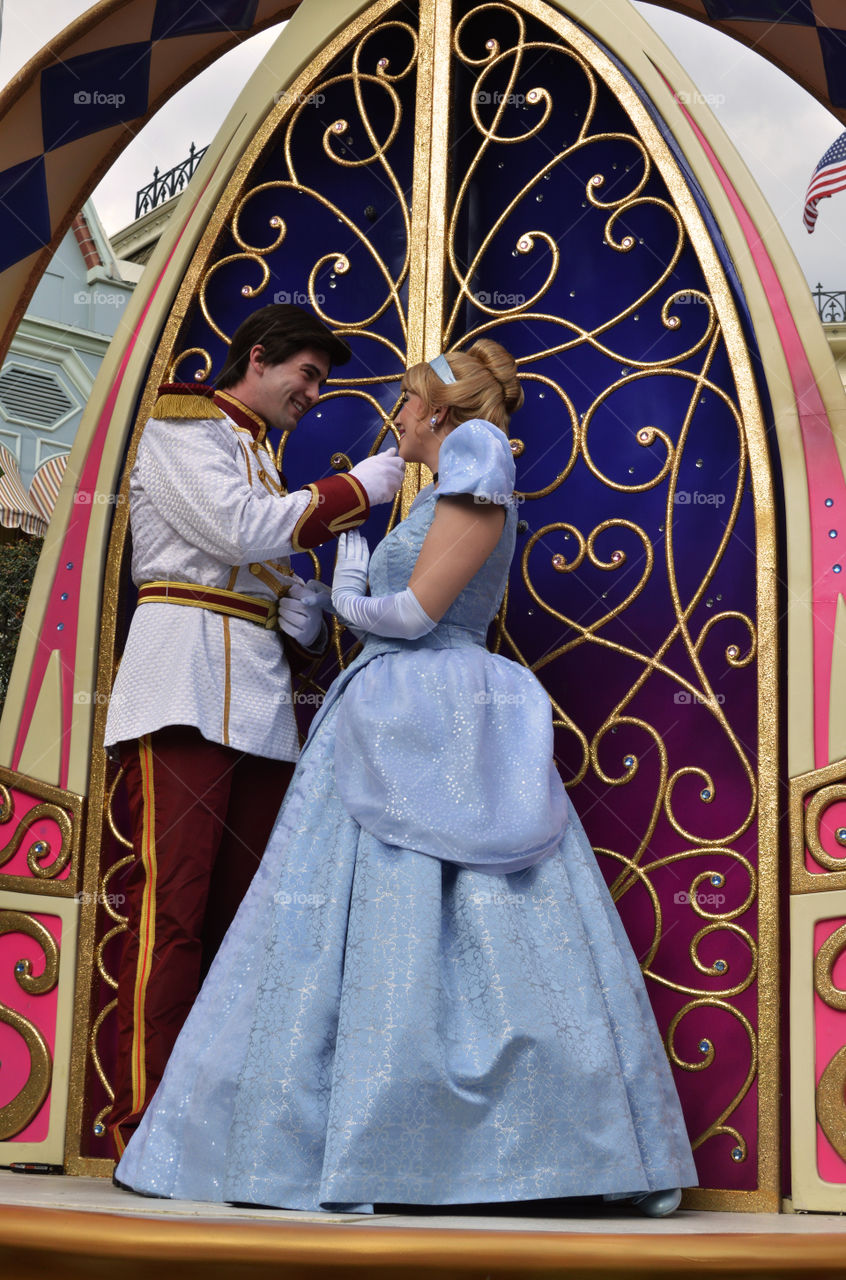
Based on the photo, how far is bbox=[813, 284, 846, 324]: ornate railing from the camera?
948 centimetres

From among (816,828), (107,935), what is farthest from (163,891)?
(816,828)

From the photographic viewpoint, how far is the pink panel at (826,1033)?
200 cm

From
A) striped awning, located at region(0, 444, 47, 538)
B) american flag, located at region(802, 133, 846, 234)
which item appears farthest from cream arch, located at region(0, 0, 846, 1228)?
striped awning, located at region(0, 444, 47, 538)

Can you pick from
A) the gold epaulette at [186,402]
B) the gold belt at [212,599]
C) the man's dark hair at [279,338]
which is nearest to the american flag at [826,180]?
the man's dark hair at [279,338]

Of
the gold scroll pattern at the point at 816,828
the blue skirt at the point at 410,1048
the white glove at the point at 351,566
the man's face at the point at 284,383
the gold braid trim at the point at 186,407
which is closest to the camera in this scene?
the blue skirt at the point at 410,1048

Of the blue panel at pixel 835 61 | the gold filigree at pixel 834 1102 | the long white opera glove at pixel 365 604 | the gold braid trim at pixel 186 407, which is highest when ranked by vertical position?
the blue panel at pixel 835 61

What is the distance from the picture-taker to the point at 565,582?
2.48 m

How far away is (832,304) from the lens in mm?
9555

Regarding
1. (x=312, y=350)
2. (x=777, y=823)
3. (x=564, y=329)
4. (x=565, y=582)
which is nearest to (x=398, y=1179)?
(x=777, y=823)

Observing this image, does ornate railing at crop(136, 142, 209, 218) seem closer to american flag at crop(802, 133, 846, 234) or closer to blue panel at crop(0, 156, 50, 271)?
american flag at crop(802, 133, 846, 234)

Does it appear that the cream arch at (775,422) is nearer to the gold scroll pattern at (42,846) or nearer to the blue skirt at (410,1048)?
the gold scroll pattern at (42,846)

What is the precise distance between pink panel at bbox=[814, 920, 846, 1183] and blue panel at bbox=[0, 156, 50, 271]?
193 cm

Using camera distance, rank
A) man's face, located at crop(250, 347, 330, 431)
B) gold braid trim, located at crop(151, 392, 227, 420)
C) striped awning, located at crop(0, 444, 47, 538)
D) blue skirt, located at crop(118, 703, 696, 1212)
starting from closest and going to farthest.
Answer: blue skirt, located at crop(118, 703, 696, 1212) → gold braid trim, located at crop(151, 392, 227, 420) → man's face, located at crop(250, 347, 330, 431) → striped awning, located at crop(0, 444, 47, 538)

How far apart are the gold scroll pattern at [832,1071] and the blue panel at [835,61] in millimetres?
1467
